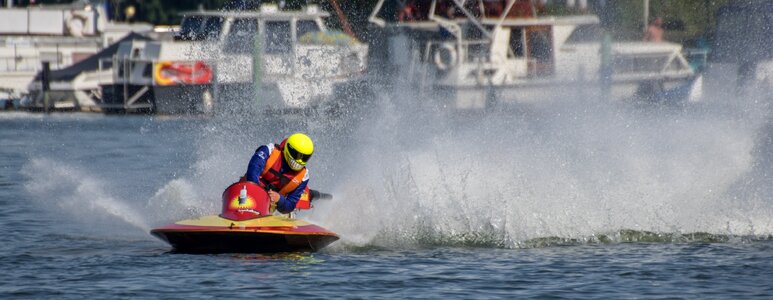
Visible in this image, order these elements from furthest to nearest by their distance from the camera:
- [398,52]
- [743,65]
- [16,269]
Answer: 1. [398,52]
2. [743,65]
3. [16,269]

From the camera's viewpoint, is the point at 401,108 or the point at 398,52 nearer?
the point at 401,108

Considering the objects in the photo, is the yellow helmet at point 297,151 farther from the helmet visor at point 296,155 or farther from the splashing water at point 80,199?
the splashing water at point 80,199

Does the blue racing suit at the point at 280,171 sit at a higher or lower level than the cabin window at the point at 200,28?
lower

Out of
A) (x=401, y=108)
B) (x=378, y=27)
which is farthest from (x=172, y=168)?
(x=378, y=27)

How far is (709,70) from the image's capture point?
3198 cm

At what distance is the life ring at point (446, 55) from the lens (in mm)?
36000

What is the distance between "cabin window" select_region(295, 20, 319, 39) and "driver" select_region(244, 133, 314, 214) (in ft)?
83.1

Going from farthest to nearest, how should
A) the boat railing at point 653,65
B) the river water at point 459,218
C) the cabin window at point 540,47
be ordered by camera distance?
1. the cabin window at point 540,47
2. the boat railing at point 653,65
3. the river water at point 459,218

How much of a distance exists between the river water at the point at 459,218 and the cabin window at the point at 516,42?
607 inches

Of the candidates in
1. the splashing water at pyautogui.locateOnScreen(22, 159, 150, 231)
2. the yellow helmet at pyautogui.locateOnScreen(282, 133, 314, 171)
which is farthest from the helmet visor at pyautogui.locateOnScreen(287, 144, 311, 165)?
the splashing water at pyautogui.locateOnScreen(22, 159, 150, 231)

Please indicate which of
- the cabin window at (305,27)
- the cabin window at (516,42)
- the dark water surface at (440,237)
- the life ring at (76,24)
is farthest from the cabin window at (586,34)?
the life ring at (76,24)

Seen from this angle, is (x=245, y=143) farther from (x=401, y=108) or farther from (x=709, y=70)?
(x=709, y=70)

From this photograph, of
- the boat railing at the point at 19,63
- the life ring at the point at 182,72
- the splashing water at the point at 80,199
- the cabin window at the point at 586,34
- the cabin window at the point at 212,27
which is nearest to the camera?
the splashing water at the point at 80,199

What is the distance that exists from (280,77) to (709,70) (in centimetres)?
1070
